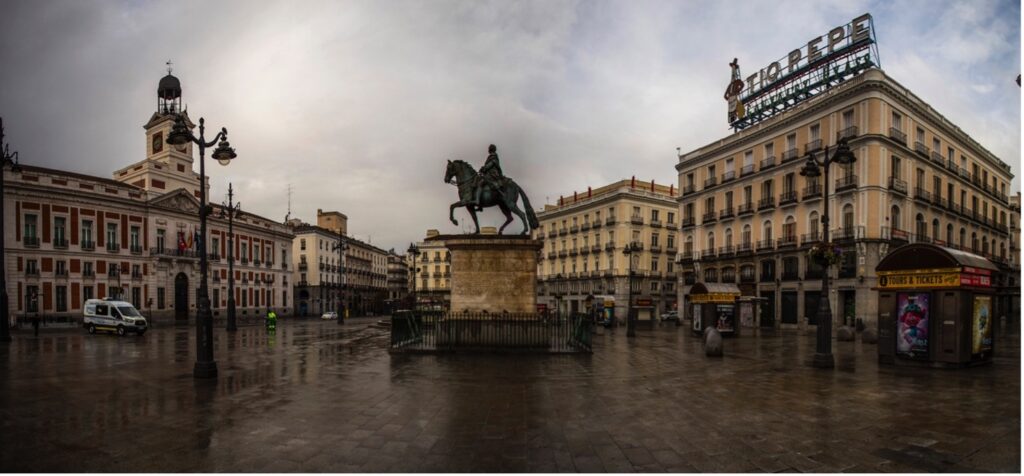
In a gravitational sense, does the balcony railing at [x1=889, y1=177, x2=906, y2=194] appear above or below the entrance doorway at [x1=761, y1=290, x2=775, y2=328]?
above

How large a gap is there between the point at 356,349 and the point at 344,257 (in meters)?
76.4

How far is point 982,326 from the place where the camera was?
15.3m

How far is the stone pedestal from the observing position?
59.7 feet

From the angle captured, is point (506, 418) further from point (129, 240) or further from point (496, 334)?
point (129, 240)

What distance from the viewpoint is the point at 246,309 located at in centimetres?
6675

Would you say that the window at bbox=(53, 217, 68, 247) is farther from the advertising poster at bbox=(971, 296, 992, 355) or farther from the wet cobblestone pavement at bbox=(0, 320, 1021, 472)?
the advertising poster at bbox=(971, 296, 992, 355)

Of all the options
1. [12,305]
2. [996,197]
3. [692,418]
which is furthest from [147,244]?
[996,197]

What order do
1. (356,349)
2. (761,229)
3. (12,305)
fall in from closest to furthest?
1. (356,349)
2. (12,305)
3. (761,229)

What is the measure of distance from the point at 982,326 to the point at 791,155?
32.3m

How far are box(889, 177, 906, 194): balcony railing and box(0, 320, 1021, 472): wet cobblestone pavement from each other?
96.7 ft

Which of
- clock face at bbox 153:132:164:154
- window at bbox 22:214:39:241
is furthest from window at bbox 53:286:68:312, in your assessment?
clock face at bbox 153:132:164:154

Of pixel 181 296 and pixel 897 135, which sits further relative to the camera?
pixel 181 296

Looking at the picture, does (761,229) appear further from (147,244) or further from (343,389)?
(147,244)

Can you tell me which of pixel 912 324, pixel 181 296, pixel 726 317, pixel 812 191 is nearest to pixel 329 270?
pixel 181 296
